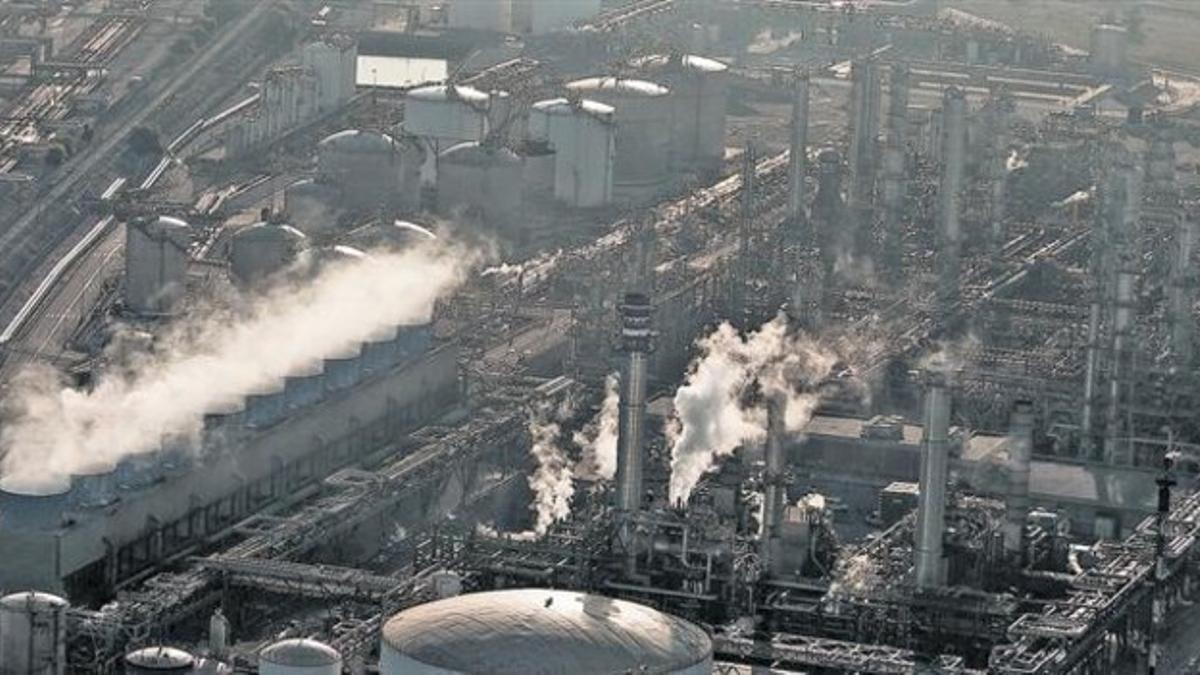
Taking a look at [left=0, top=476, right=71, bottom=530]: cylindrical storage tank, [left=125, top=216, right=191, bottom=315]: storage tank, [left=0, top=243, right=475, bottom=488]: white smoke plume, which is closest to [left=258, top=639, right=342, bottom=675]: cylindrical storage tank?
[left=0, top=476, right=71, bottom=530]: cylindrical storage tank

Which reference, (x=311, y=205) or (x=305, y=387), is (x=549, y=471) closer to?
(x=305, y=387)

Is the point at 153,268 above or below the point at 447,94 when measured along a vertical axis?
below

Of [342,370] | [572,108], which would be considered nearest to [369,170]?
[572,108]

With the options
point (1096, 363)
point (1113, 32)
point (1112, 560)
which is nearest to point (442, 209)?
point (1096, 363)

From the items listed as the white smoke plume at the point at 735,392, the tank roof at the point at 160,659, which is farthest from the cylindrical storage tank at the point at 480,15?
the tank roof at the point at 160,659

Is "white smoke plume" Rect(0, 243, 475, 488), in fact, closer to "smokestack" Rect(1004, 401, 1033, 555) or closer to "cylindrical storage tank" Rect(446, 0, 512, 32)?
"smokestack" Rect(1004, 401, 1033, 555)
